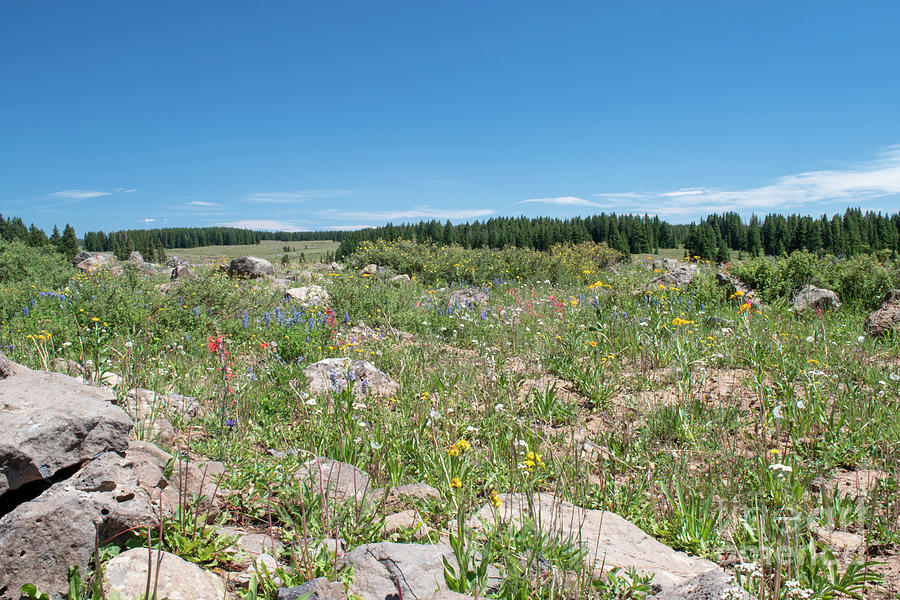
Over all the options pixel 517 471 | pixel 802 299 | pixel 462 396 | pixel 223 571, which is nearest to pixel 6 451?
pixel 223 571

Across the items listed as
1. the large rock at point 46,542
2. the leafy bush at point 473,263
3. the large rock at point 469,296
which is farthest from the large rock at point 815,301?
the large rock at point 46,542

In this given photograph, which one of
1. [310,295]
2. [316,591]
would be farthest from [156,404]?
[310,295]

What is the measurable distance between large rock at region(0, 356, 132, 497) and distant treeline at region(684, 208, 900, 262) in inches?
2337

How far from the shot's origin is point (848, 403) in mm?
4094

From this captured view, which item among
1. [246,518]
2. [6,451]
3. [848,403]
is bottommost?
[246,518]

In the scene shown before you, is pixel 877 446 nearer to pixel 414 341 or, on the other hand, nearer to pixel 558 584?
pixel 558 584

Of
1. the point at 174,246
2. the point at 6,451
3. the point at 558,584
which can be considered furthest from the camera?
the point at 174,246

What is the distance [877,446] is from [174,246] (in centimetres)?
12751

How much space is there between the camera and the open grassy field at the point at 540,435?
7.39 feet

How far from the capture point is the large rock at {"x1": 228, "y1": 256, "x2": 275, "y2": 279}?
15203mm

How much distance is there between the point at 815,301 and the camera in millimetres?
8570

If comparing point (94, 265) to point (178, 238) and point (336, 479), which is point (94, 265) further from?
point (178, 238)

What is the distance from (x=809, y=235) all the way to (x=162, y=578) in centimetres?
7657

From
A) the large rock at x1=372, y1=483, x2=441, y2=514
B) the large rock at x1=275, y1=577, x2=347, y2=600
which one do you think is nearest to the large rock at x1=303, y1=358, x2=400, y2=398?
the large rock at x1=372, y1=483, x2=441, y2=514
